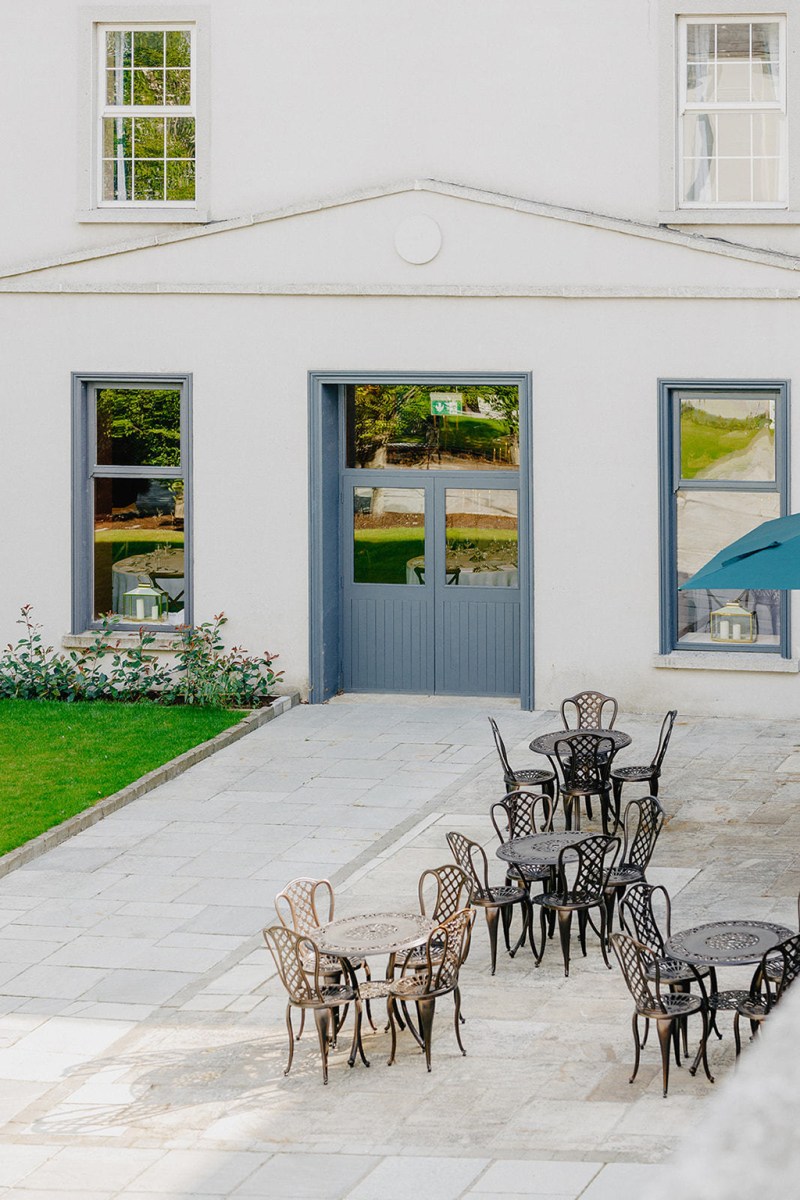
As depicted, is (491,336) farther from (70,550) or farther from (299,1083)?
(299,1083)

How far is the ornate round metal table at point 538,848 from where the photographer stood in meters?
10.2

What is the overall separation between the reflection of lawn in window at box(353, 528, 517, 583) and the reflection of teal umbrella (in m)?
6.22

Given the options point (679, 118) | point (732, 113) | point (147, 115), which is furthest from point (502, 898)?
point (147, 115)

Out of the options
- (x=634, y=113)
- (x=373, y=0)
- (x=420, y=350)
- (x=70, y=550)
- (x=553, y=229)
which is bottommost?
(x=70, y=550)

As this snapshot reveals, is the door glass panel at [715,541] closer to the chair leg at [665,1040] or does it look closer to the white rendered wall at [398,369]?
the white rendered wall at [398,369]

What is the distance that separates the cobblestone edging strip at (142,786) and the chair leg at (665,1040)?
19.6ft

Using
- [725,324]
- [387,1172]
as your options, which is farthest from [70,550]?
[387,1172]

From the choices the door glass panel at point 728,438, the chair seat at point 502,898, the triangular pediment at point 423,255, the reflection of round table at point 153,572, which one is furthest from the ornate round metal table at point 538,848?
the reflection of round table at point 153,572

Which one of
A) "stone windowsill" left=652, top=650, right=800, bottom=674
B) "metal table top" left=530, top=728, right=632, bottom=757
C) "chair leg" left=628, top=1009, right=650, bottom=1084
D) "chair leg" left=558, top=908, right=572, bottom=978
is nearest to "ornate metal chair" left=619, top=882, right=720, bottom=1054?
"chair leg" left=628, top=1009, right=650, bottom=1084

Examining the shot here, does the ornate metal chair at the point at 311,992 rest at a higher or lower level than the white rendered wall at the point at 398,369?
lower

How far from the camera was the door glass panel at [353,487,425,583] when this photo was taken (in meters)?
18.1

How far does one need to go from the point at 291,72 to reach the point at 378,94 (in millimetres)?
980

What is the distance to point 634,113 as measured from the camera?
17.1 m

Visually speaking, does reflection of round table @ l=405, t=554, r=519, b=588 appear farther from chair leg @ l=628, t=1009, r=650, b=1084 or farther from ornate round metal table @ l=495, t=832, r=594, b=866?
chair leg @ l=628, t=1009, r=650, b=1084
